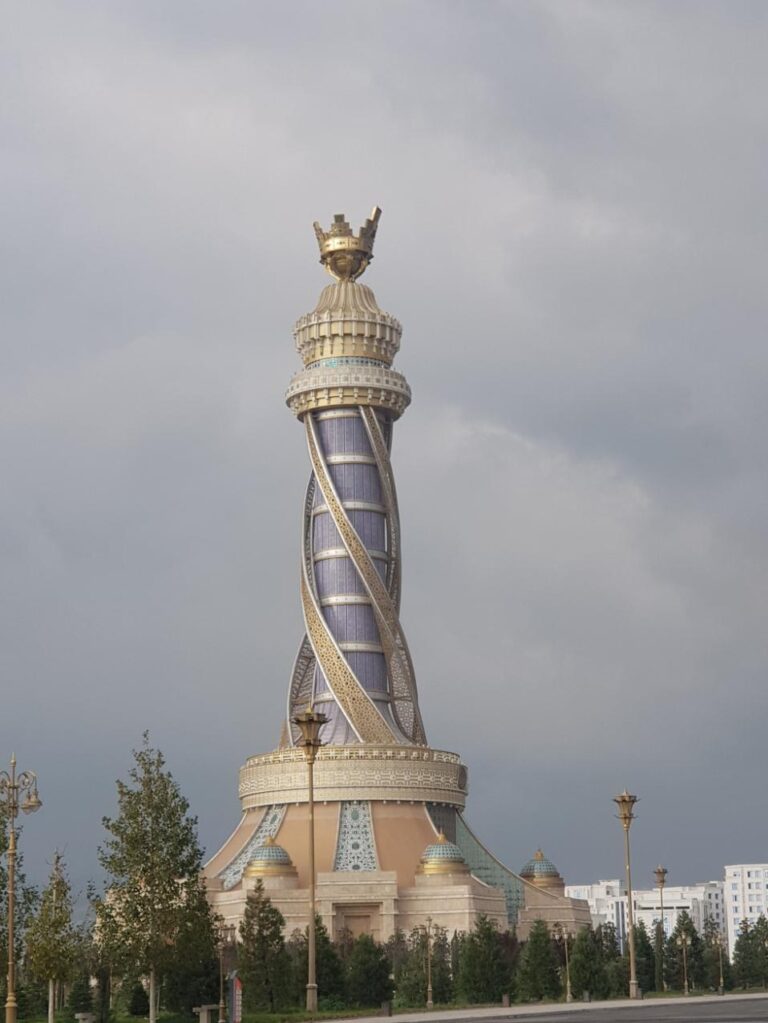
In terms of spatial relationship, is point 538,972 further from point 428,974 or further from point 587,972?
point 428,974

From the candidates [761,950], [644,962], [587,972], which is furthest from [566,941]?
[761,950]

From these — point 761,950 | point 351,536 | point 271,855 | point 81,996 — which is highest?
point 351,536

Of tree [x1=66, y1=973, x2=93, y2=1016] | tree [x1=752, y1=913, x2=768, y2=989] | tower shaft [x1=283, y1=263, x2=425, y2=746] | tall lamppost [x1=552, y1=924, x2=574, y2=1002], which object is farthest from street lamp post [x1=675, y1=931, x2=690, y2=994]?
tree [x1=66, y1=973, x2=93, y2=1016]

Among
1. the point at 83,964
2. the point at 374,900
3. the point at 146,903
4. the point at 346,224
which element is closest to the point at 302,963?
the point at 83,964

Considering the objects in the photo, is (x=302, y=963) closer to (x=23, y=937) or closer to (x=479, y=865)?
(x=23, y=937)

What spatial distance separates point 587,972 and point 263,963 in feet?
41.1

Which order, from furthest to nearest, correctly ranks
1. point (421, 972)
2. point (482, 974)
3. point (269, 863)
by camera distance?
point (269, 863) < point (421, 972) < point (482, 974)

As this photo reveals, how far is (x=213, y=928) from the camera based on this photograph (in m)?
42.9

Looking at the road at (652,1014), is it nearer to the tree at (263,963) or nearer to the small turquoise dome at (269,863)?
the tree at (263,963)

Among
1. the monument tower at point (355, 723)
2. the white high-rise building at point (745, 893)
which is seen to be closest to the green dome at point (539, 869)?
the monument tower at point (355, 723)

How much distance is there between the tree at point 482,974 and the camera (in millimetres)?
58594

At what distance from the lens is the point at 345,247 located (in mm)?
93188

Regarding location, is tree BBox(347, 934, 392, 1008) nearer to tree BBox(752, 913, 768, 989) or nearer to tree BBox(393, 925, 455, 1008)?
tree BBox(393, 925, 455, 1008)

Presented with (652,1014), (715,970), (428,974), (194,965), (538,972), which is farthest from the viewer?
(715,970)
